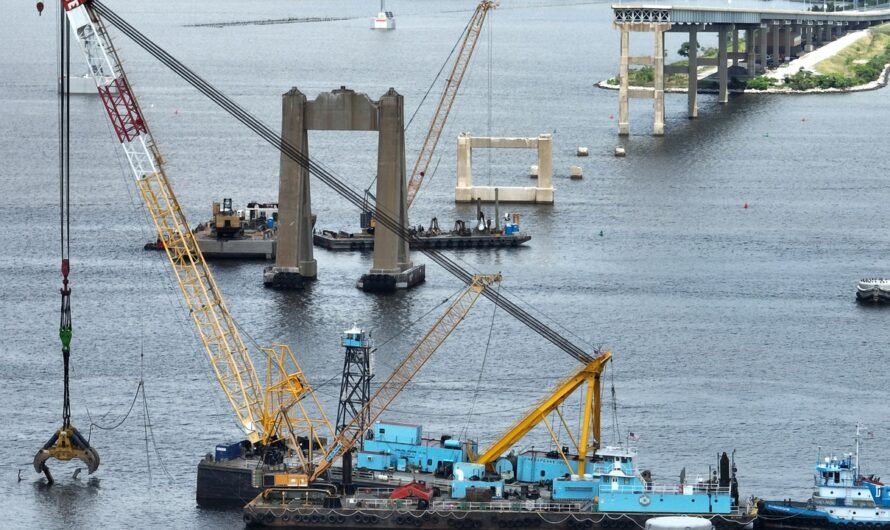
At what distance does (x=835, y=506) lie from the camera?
6912 centimetres

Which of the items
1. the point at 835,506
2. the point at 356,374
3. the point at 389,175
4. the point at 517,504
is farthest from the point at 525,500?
the point at 389,175

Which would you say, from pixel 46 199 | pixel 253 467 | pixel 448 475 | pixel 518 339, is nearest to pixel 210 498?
pixel 253 467

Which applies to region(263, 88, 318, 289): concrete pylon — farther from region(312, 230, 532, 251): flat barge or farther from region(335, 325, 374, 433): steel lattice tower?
region(335, 325, 374, 433): steel lattice tower

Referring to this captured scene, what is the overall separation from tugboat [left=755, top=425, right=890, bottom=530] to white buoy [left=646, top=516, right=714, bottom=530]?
360 centimetres

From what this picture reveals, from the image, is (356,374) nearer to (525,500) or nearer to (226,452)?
(226,452)

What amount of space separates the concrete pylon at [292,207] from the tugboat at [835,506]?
46392 mm

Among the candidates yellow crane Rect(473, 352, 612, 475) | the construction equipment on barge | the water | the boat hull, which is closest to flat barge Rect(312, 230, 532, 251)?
the water

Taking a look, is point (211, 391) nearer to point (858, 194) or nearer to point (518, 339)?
point (518, 339)

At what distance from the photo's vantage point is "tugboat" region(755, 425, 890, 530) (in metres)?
68.8

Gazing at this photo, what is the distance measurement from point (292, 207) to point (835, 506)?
48.6 m

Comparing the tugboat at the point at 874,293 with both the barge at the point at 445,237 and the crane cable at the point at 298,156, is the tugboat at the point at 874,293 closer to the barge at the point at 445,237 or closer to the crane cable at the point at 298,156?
the crane cable at the point at 298,156

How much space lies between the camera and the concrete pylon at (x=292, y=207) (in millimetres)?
111750

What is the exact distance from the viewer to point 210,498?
72.2m

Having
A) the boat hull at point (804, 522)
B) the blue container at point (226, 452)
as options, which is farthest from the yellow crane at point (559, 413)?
the blue container at point (226, 452)
